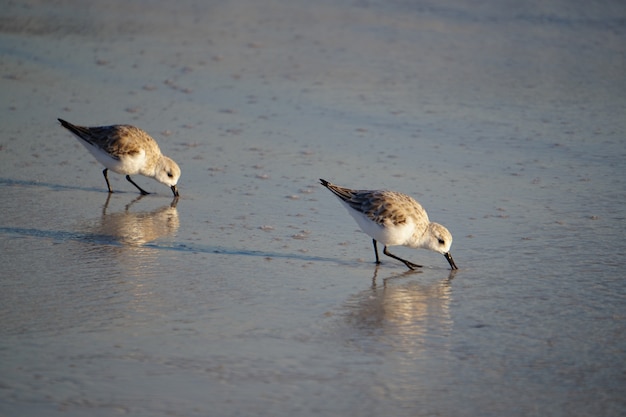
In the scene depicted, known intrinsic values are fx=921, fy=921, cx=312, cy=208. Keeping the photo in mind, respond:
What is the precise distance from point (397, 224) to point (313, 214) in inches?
52.1

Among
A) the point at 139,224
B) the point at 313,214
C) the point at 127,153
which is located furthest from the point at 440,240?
the point at 127,153

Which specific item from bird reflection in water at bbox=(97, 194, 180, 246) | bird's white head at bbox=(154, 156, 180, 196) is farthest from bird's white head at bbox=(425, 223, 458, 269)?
bird's white head at bbox=(154, 156, 180, 196)

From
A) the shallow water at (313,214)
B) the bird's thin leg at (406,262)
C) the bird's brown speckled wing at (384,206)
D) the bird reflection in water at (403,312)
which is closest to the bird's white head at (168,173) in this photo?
the shallow water at (313,214)

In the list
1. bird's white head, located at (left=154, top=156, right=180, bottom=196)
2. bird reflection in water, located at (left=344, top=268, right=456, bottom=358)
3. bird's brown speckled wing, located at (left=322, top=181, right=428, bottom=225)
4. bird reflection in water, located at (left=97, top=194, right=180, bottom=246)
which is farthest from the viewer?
bird's white head, located at (left=154, top=156, right=180, bottom=196)

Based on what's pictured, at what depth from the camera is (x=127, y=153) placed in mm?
8898

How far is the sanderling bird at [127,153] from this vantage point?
8.90 meters

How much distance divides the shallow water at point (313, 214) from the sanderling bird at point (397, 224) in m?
0.27

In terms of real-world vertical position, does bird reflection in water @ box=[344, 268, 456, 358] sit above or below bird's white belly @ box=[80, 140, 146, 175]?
below

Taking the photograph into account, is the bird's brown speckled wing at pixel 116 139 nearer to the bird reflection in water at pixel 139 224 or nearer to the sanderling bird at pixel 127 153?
the sanderling bird at pixel 127 153

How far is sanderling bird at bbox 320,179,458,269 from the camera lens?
282 inches

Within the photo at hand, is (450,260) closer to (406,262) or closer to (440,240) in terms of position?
(440,240)

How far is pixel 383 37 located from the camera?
14398 mm

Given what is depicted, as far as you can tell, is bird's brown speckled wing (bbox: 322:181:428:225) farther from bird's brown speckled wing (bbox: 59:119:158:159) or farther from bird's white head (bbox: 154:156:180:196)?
bird's brown speckled wing (bbox: 59:119:158:159)

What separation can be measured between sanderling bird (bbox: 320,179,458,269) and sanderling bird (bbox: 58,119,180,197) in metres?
2.29
